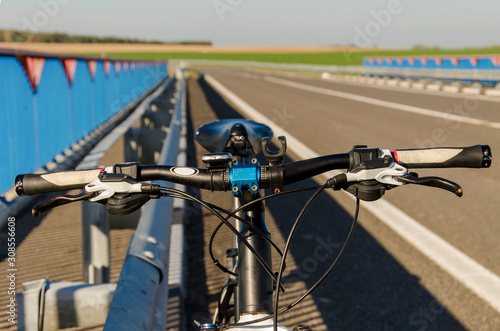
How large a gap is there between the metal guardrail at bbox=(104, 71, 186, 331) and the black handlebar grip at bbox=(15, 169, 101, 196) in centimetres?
45

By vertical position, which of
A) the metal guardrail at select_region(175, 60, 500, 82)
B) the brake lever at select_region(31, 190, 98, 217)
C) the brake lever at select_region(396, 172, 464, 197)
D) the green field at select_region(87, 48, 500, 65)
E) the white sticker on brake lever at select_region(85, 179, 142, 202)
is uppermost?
the green field at select_region(87, 48, 500, 65)

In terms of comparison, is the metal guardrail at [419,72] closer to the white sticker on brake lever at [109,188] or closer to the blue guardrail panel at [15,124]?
the blue guardrail panel at [15,124]

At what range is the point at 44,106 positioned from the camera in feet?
26.3

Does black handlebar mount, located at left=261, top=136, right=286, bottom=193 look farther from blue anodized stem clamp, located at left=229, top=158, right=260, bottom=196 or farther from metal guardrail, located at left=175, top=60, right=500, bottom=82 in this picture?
metal guardrail, located at left=175, top=60, right=500, bottom=82

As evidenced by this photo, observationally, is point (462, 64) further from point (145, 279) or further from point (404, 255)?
point (145, 279)

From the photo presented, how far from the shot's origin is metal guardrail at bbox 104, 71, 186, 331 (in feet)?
6.09

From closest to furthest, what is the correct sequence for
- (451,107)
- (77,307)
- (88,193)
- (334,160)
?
(88,193) → (334,160) → (77,307) → (451,107)

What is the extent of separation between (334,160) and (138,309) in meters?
0.87

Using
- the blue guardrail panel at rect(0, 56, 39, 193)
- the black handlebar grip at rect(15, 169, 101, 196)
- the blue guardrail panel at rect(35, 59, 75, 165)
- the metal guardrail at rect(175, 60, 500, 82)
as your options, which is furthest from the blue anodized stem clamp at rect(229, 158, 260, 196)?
the metal guardrail at rect(175, 60, 500, 82)

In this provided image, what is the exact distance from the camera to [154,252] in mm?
2588

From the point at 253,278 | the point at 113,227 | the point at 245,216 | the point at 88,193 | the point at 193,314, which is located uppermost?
the point at 88,193

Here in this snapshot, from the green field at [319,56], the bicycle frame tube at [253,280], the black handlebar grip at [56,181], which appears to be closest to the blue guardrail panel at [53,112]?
the black handlebar grip at [56,181]

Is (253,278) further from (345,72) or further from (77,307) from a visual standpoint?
(345,72)

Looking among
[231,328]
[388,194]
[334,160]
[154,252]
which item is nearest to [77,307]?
[154,252]
